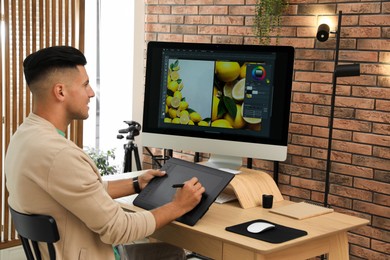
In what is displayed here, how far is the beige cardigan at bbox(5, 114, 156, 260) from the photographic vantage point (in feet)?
7.05

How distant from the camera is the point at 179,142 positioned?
126 inches

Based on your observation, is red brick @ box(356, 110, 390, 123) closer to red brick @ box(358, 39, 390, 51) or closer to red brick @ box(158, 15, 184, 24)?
red brick @ box(358, 39, 390, 51)

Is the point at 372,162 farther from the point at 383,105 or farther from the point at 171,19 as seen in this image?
the point at 171,19

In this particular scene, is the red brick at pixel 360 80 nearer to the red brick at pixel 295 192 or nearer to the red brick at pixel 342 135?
the red brick at pixel 342 135

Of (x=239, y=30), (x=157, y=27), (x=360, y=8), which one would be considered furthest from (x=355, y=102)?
(x=157, y=27)

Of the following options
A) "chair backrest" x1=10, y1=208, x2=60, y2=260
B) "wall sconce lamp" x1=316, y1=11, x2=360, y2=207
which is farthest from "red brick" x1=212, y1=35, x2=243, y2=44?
"chair backrest" x1=10, y1=208, x2=60, y2=260

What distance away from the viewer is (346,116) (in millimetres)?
3850

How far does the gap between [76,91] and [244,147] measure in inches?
39.4

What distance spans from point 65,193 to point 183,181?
0.69m

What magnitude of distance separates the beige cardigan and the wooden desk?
0.95ft

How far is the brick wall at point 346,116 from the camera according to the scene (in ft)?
12.0

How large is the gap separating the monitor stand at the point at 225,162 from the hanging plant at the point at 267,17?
125cm

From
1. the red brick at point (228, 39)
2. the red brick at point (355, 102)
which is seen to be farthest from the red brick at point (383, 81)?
the red brick at point (228, 39)

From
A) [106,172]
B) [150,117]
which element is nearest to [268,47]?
[150,117]
